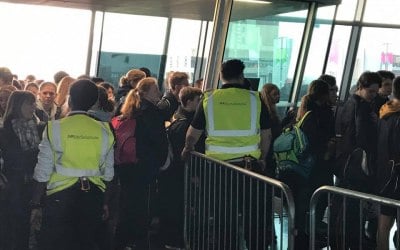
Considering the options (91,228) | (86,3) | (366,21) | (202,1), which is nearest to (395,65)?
(366,21)

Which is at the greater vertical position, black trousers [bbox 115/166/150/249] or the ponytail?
the ponytail

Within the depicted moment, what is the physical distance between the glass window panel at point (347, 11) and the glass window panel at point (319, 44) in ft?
0.61

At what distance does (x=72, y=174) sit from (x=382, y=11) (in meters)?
9.59

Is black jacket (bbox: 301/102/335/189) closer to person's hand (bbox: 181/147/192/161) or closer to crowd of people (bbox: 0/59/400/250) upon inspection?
crowd of people (bbox: 0/59/400/250)

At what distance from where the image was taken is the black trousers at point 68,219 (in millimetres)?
3400

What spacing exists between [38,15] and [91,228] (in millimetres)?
8766

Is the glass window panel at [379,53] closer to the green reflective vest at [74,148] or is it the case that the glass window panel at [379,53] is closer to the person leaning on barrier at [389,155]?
the person leaning on barrier at [389,155]

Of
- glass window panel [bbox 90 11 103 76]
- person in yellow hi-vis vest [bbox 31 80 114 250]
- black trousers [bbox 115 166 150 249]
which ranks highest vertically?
glass window panel [bbox 90 11 103 76]

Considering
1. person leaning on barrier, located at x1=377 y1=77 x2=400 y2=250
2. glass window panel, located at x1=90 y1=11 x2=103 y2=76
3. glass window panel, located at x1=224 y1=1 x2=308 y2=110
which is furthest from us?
glass window panel, located at x1=90 y1=11 x2=103 y2=76

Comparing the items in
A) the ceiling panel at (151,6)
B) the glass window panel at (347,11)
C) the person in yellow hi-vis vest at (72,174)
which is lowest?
the person in yellow hi-vis vest at (72,174)

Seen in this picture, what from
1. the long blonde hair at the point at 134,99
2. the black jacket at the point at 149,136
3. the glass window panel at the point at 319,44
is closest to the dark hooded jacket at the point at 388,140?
the black jacket at the point at 149,136

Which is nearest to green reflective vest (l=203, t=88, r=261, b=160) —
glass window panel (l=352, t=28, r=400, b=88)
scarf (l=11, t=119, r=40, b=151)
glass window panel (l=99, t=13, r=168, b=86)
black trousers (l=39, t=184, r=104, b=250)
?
black trousers (l=39, t=184, r=104, b=250)

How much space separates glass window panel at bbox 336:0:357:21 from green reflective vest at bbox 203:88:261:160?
7600 millimetres

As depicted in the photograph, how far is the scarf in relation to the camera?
4.28 m
